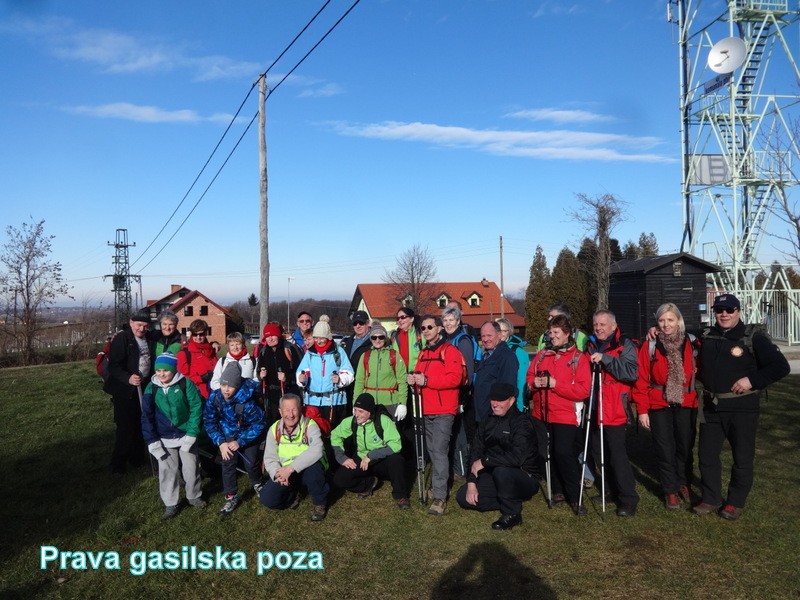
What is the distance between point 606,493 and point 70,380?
15485 millimetres

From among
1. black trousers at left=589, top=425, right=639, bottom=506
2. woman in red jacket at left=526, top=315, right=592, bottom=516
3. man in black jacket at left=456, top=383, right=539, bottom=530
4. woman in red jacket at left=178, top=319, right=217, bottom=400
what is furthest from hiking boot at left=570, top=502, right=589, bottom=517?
woman in red jacket at left=178, top=319, right=217, bottom=400

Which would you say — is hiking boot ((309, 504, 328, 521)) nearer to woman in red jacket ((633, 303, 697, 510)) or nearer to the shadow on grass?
the shadow on grass

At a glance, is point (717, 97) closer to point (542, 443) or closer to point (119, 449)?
point (542, 443)

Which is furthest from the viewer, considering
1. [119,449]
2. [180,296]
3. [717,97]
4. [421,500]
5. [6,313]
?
[180,296]

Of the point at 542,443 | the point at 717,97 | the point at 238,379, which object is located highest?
the point at 717,97

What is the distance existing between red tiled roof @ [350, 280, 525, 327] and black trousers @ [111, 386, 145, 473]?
41.1 m

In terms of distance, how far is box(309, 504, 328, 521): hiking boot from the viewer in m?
5.91

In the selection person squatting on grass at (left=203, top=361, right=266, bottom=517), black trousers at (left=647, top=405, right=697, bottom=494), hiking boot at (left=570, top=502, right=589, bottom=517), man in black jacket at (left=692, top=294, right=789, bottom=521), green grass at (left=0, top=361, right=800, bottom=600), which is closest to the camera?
green grass at (left=0, top=361, right=800, bottom=600)

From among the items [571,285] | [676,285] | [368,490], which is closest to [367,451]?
[368,490]

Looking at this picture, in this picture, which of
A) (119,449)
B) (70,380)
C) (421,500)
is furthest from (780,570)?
(70,380)

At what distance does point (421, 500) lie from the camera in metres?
6.31

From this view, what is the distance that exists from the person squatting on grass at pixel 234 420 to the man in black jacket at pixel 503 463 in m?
2.26

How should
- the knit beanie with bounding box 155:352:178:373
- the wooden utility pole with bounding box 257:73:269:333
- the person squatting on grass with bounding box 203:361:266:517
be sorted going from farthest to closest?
the wooden utility pole with bounding box 257:73:269:333
the person squatting on grass with bounding box 203:361:266:517
the knit beanie with bounding box 155:352:178:373

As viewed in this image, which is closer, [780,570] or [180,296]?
[780,570]
